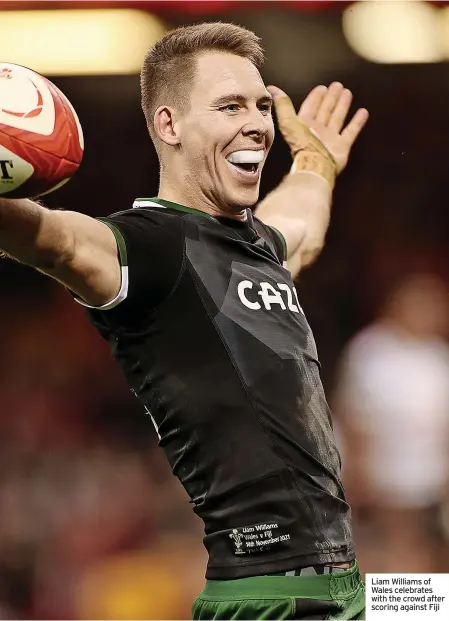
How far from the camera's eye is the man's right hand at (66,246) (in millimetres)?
1980

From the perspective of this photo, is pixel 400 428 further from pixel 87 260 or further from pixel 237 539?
pixel 87 260

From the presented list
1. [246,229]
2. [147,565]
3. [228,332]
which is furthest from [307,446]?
[147,565]

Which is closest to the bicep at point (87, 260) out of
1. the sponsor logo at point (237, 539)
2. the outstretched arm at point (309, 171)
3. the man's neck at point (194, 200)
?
the man's neck at point (194, 200)

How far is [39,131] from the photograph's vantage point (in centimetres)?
205

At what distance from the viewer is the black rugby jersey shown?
2316 mm

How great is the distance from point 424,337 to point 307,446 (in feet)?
12.5

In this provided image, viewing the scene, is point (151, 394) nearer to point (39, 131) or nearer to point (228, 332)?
point (228, 332)

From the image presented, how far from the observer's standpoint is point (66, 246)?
82.0 inches

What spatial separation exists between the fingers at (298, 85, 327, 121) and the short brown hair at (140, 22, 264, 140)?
100 centimetres

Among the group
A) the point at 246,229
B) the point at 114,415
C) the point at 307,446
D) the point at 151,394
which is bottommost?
the point at 114,415

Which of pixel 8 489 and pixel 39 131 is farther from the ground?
pixel 39 131

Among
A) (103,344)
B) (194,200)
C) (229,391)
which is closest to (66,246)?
(229,391)
